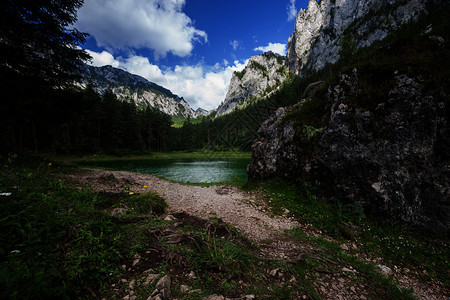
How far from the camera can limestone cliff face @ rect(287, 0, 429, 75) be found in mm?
78500

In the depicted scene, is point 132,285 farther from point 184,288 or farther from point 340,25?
point 340,25

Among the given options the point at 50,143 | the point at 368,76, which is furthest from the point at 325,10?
the point at 50,143

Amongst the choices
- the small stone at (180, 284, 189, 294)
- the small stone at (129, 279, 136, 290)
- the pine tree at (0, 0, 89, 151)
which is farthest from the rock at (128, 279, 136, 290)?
the pine tree at (0, 0, 89, 151)

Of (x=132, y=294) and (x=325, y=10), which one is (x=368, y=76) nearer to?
(x=132, y=294)

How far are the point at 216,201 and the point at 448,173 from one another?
9631mm

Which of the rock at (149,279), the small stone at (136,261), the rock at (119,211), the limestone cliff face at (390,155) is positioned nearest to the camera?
the rock at (149,279)

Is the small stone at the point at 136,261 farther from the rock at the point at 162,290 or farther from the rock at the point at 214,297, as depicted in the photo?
the rock at the point at 214,297

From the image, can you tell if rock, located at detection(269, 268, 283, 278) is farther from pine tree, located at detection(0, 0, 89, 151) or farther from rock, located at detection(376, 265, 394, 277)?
pine tree, located at detection(0, 0, 89, 151)

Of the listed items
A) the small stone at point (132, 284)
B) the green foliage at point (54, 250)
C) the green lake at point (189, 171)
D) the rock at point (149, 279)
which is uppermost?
the green foliage at point (54, 250)

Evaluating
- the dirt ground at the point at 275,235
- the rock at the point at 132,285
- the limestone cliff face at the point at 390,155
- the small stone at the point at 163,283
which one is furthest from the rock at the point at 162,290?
the limestone cliff face at the point at 390,155

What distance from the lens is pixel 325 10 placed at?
6014 inches

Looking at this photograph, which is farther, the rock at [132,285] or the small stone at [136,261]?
the small stone at [136,261]

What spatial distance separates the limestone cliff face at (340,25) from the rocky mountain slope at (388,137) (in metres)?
41.1

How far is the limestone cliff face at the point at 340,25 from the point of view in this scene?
7850 cm
